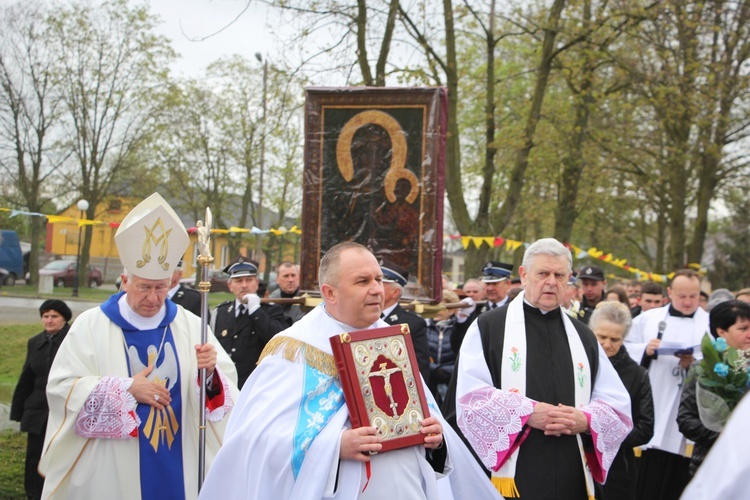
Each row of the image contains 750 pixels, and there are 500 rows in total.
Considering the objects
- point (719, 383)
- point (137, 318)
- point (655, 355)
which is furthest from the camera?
point (655, 355)

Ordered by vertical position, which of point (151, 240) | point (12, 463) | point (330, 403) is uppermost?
point (151, 240)

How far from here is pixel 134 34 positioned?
1282 inches

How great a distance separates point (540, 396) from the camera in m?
4.61

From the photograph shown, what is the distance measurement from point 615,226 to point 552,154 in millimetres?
15907

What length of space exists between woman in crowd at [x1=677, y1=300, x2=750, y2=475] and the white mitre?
3.50 metres

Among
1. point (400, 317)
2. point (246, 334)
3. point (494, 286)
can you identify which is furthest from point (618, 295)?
point (246, 334)

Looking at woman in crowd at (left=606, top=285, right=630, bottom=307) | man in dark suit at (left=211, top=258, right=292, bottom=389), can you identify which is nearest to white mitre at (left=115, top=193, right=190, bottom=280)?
man in dark suit at (left=211, top=258, right=292, bottom=389)

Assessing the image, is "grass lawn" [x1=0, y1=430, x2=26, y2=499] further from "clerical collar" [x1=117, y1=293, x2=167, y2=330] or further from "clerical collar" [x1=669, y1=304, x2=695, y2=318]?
"clerical collar" [x1=669, y1=304, x2=695, y2=318]

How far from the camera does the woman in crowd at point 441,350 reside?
8133 millimetres

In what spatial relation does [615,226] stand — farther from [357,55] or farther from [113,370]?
[113,370]

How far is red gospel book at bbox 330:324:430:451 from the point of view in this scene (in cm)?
359

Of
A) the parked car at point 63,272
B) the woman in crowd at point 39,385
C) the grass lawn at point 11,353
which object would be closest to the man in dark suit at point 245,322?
the woman in crowd at point 39,385

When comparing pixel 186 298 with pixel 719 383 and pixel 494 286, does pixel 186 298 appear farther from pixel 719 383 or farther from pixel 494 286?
pixel 719 383

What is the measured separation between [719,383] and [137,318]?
3.69m
